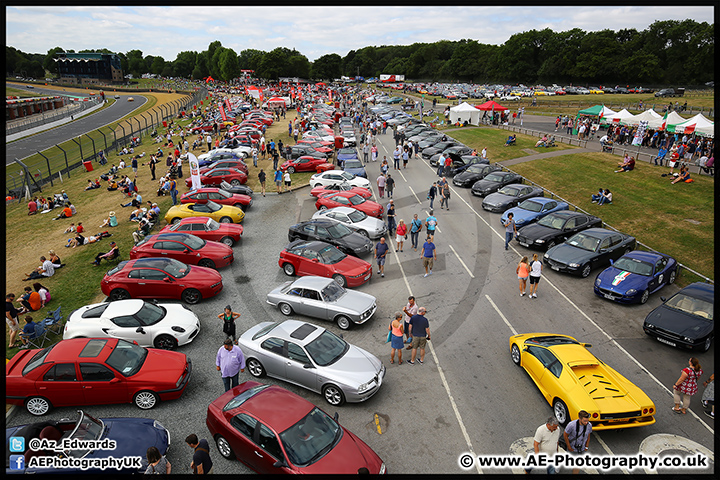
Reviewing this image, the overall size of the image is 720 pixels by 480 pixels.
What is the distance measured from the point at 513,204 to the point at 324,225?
11.4 m

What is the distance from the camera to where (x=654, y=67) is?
84875mm

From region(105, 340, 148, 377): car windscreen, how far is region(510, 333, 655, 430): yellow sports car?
907 centimetres

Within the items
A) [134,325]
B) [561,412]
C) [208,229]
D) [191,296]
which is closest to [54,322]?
[134,325]

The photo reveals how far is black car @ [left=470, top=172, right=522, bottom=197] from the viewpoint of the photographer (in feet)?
79.3

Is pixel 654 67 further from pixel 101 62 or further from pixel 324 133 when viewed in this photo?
pixel 101 62

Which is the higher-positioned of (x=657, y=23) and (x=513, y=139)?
(x=657, y=23)

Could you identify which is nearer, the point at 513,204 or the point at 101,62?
the point at 513,204

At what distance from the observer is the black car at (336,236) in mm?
16109

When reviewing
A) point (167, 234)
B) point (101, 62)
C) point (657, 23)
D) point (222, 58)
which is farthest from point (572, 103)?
point (101, 62)

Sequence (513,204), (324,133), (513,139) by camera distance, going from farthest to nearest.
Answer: (324,133), (513,139), (513,204)

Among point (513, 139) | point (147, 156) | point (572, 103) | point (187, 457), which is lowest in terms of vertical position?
point (187, 457)

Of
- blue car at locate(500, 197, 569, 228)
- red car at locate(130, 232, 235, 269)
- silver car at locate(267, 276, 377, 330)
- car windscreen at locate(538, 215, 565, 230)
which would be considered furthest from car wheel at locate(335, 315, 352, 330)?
blue car at locate(500, 197, 569, 228)

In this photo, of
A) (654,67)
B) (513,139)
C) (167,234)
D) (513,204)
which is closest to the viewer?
(167,234)

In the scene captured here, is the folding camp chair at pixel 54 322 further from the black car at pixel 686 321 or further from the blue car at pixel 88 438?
the black car at pixel 686 321
